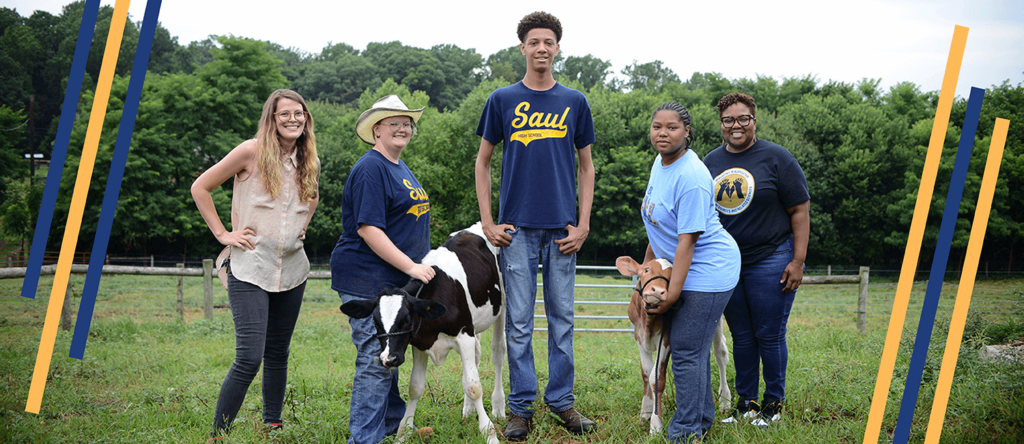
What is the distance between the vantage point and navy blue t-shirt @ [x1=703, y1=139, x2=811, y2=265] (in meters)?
3.86

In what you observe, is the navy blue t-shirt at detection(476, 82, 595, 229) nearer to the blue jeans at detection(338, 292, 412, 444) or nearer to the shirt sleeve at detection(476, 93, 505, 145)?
the shirt sleeve at detection(476, 93, 505, 145)

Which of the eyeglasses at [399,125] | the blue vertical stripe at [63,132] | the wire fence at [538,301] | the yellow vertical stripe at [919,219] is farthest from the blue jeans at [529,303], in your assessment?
the wire fence at [538,301]

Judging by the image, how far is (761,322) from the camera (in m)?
3.96

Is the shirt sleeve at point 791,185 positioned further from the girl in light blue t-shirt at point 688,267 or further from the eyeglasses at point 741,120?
the girl in light blue t-shirt at point 688,267

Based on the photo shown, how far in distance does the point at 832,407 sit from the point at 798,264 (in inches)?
49.0

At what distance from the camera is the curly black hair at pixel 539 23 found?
12.3ft

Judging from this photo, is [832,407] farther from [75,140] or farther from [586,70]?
[586,70]

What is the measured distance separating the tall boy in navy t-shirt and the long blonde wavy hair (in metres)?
1.09

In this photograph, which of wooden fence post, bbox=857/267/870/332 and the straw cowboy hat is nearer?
the straw cowboy hat

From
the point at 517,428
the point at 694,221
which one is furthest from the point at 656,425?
the point at 694,221

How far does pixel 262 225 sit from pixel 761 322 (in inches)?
129

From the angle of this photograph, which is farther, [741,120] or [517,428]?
[741,120]

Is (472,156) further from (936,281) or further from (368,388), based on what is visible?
(936,281)

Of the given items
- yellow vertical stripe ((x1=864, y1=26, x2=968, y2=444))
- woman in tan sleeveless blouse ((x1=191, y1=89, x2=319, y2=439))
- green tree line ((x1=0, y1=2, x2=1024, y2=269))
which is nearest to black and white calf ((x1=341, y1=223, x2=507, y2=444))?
woman in tan sleeveless blouse ((x1=191, y1=89, x2=319, y2=439))
